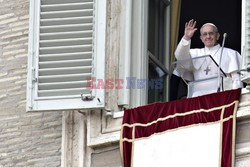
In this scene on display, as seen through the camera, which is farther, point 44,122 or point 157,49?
point 157,49

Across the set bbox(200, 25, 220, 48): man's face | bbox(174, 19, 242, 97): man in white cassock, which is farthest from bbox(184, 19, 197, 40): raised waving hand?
bbox(200, 25, 220, 48): man's face

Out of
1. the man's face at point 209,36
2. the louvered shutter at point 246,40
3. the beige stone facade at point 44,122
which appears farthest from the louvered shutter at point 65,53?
the louvered shutter at point 246,40

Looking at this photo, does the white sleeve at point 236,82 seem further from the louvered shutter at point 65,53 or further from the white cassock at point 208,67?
the louvered shutter at point 65,53

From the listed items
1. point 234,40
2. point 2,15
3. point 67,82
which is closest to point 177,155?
point 67,82

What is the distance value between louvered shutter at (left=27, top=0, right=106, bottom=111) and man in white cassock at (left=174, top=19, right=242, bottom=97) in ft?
2.28

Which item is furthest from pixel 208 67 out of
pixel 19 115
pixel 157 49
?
pixel 19 115

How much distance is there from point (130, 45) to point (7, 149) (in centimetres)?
134

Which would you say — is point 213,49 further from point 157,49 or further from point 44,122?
point 44,122

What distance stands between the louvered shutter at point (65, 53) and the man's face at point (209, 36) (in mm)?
973

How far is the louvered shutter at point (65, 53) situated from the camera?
40.5 feet

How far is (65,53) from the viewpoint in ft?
41.0

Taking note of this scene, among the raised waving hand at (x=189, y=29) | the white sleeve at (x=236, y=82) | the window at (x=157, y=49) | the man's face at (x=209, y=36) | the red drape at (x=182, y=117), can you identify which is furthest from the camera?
the window at (x=157, y=49)

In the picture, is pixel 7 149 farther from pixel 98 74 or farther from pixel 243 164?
pixel 243 164

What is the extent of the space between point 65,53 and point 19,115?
74 centimetres
